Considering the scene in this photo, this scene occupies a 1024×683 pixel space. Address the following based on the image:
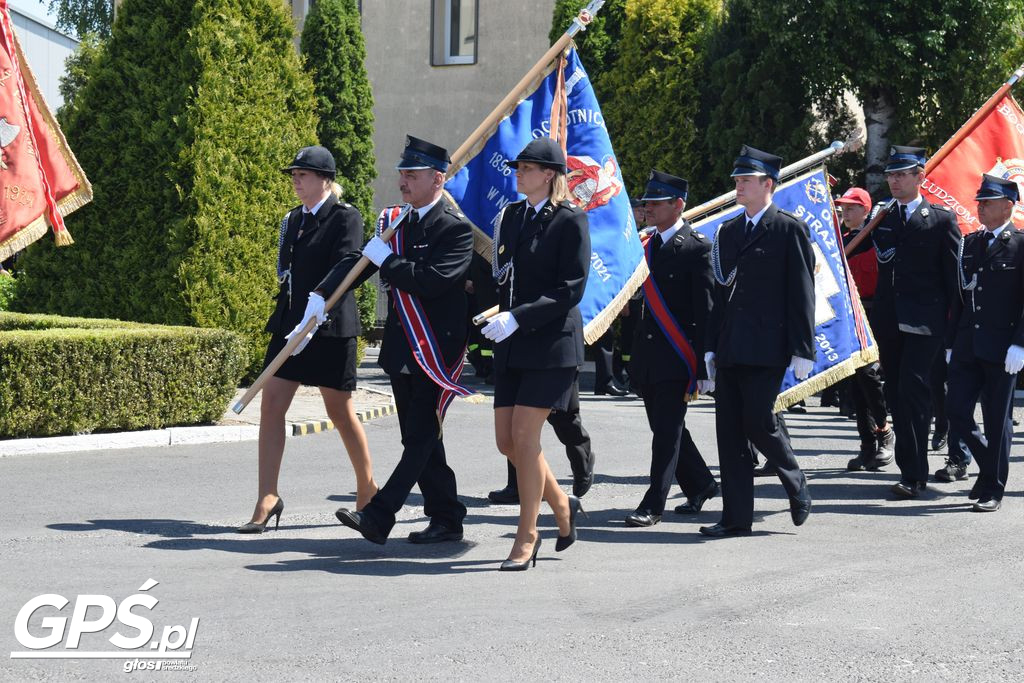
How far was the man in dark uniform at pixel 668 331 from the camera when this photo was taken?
802 cm

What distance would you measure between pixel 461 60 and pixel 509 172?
19.9 metres

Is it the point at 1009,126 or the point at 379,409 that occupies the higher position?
the point at 1009,126

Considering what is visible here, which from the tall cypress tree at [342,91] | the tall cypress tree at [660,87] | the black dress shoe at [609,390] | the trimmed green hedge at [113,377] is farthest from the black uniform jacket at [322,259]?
the tall cypress tree at [660,87]

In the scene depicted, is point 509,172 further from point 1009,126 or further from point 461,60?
point 461,60

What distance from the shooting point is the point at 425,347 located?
22.9 feet

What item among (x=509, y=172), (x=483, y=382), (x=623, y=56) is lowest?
(x=483, y=382)

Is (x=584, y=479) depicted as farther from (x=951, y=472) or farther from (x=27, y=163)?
(x=27, y=163)

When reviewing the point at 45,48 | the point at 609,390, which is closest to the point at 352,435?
the point at 609,390

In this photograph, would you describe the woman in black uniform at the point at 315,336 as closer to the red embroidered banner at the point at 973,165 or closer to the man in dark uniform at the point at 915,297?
the man in dark uniform at the point at 915,297

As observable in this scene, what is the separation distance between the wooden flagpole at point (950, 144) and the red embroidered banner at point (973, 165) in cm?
9

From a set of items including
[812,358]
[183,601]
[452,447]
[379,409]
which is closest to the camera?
[183,601]

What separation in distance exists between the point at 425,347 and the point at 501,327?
0.65 metres

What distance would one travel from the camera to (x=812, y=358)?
24.4 feet

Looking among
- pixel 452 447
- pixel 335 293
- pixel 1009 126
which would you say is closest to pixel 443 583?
pixel 335 293
